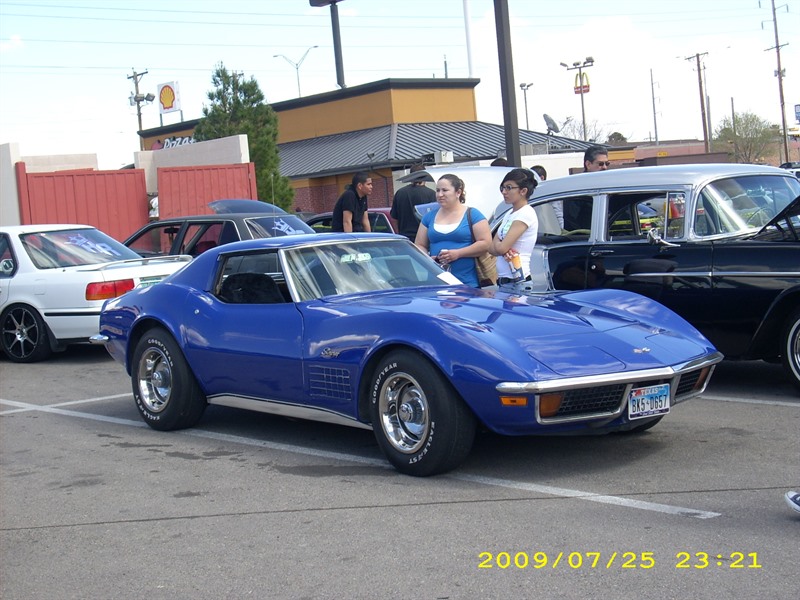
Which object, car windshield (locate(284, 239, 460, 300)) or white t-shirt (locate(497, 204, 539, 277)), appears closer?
car windshield (locate(284, 239, 460, 300))

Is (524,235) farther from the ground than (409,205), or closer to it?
closer to it

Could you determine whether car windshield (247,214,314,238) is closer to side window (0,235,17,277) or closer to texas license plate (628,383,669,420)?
side window (0,235,17,277)

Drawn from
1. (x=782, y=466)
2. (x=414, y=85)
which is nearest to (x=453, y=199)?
(x=782, y=466)

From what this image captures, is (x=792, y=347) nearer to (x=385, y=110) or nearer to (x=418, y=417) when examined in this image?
(x=418, y=417)

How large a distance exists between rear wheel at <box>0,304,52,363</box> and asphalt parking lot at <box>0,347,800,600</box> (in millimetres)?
4040

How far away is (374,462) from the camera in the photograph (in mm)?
5992

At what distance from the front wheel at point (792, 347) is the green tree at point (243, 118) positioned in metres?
29.9

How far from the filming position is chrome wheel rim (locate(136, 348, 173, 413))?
719 centimetres

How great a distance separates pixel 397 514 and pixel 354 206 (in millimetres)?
6917

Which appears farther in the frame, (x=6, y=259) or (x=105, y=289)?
(x=6, y=259)

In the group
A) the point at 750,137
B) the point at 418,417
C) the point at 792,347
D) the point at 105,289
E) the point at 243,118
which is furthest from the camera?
the point at 750,137

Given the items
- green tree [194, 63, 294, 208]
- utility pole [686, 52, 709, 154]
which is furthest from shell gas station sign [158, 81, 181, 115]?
utility pole [686, 52, 709, 154]

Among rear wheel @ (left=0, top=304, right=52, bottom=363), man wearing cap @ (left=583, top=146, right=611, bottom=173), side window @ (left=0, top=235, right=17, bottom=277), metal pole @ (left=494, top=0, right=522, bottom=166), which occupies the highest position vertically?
metal pole @ (left=494, top=0, right=522, bottom=166)
